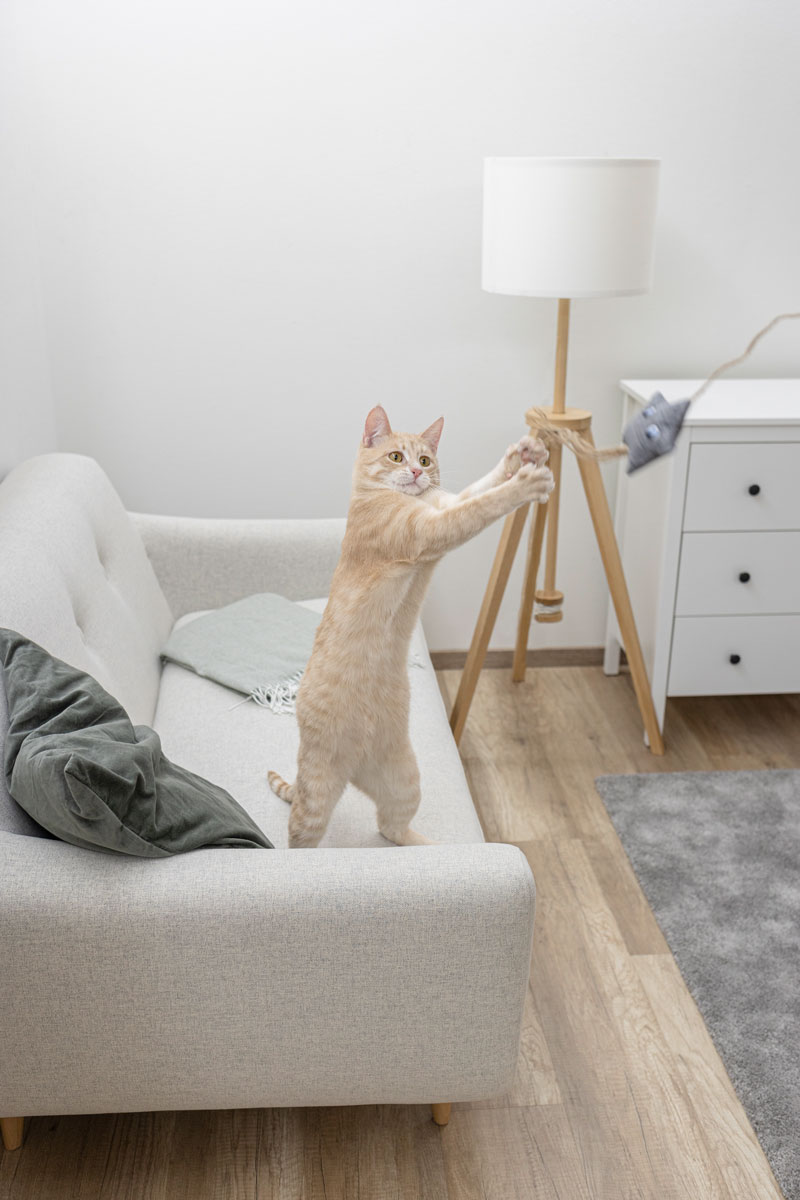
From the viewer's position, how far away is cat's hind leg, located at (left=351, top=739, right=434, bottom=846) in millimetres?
1563

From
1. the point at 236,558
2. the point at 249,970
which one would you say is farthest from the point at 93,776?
the point at 236,558

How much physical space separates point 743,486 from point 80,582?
1568 mm

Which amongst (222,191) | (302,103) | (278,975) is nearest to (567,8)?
(302,103)

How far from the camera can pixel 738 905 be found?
2.09m

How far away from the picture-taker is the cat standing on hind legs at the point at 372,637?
4.75ft

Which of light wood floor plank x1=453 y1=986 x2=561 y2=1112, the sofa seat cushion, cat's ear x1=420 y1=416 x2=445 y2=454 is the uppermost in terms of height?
cat's ear x1=420 y1=416 x2=445 y2=454

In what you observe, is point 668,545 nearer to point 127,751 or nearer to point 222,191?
point 222,191

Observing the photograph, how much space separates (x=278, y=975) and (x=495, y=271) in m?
1.72

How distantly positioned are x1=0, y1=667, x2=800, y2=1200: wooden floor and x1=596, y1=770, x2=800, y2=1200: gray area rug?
4 centimetres

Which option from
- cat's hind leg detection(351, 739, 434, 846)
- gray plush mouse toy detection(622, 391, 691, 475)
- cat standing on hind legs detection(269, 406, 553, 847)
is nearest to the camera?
gray plush mouse toy detection(622, 391, 691, 475)

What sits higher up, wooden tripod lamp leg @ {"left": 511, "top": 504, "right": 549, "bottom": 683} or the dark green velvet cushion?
the dark green velvet cushion

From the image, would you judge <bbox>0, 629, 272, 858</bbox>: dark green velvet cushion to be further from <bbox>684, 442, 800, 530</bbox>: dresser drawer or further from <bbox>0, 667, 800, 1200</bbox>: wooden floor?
<bbox>684, 442, 800, 530</bbox>: dresser drawer

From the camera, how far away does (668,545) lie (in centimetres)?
256

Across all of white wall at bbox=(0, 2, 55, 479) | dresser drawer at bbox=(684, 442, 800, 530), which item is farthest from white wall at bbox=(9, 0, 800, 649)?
dresser drawer at bbox=(684, 442, 800, 530)
